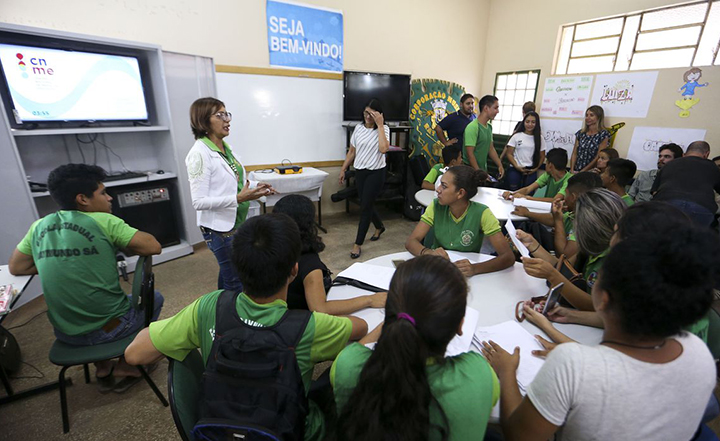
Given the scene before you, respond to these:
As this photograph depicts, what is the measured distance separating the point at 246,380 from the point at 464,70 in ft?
20.3

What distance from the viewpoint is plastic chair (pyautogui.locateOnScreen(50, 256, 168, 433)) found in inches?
57.2

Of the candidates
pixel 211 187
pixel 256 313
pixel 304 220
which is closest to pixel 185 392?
pixel 256 313

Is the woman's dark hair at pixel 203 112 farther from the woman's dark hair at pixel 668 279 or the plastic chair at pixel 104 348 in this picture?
the woman's dark hair at pixel 668 279

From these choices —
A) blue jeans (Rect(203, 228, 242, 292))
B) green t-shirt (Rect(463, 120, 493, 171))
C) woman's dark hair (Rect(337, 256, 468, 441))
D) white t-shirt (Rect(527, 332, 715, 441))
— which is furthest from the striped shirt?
white t-shirt (Rect(527, 332, 715, 441))

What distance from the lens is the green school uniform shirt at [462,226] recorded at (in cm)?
181

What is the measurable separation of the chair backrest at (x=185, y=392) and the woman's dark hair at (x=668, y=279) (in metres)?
1.11

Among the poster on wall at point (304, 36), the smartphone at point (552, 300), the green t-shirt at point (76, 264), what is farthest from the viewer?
the poster on wall at point (304, 36)

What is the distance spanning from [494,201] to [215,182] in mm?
2251

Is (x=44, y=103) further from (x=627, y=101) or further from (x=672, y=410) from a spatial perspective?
(x=627, y=101)

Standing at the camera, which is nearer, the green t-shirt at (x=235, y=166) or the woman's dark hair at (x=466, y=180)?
the woman's dark hair at (x=466, y=180)

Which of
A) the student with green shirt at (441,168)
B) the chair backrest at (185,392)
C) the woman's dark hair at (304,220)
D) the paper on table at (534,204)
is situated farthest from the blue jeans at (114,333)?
the paper on table at (534,204)

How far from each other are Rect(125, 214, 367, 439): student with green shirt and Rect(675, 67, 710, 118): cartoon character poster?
4957 mm

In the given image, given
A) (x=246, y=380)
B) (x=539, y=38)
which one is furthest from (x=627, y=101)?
(x=246, y=380)

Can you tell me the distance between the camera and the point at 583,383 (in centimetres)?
70
